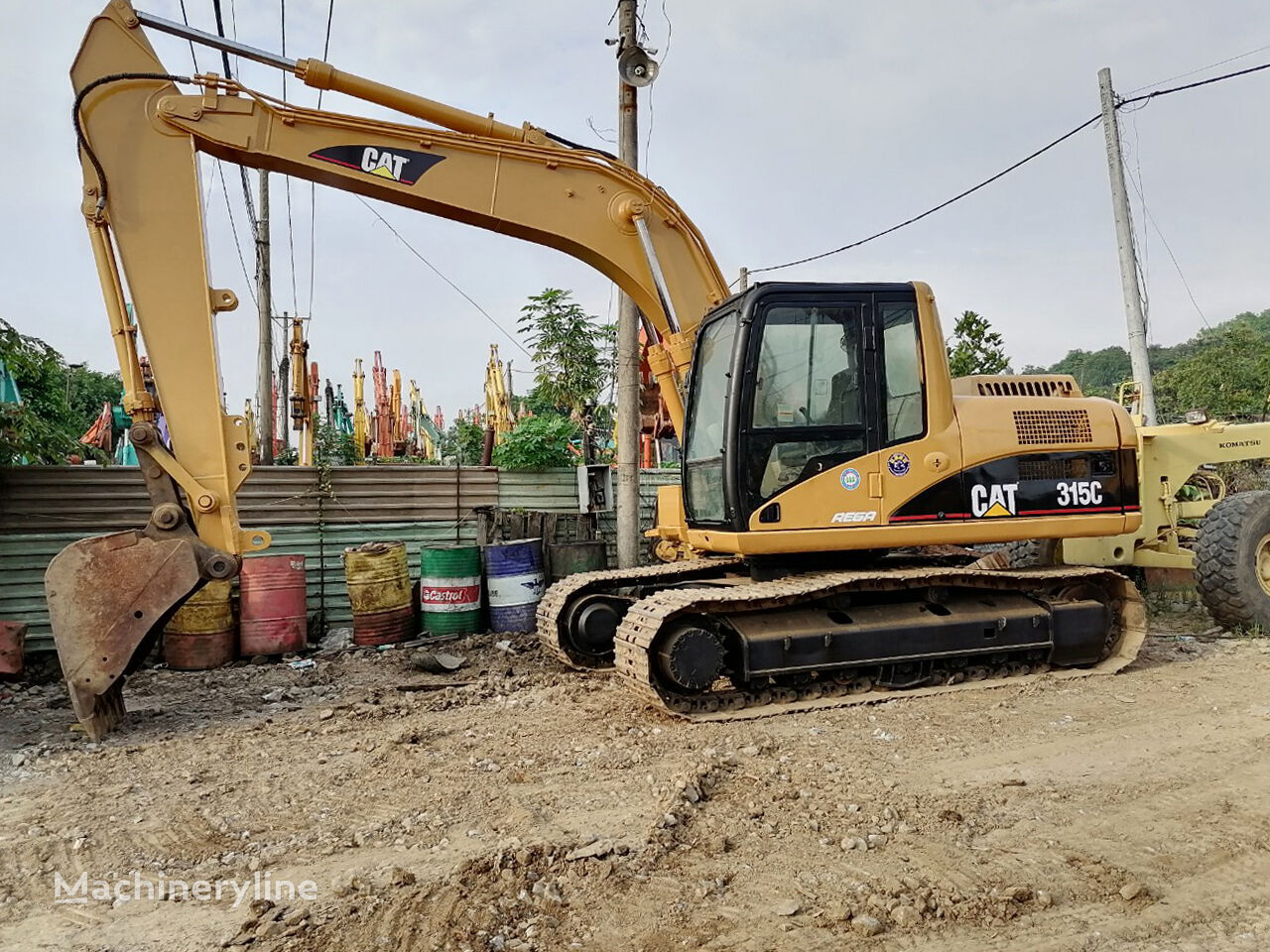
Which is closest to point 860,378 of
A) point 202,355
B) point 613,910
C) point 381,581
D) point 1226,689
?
point 1226,689

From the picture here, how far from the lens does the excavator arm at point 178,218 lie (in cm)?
483

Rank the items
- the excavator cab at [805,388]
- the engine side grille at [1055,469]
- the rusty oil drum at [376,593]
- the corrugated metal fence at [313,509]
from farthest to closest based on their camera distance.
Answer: the rusty oil drum at [376,593], the corrugated metal fence at [313,509], the engine side grille at [1055,469], the excavator cab at [805,388]

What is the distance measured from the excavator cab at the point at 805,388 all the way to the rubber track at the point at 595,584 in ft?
2.90

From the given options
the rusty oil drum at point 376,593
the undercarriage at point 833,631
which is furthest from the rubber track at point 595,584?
the rusty oil drum at point 376,593

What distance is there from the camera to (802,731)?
15.5 feet

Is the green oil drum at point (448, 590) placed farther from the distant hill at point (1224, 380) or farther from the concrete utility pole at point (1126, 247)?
the distant hill at point (1224, 380)

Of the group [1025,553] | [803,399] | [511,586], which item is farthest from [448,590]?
[1025,553]

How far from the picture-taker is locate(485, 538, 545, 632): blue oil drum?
25.6ft

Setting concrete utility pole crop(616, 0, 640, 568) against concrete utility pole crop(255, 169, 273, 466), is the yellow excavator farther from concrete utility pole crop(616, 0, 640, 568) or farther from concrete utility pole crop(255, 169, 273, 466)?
concrete utility pole crop(255, 169, 273, 466)

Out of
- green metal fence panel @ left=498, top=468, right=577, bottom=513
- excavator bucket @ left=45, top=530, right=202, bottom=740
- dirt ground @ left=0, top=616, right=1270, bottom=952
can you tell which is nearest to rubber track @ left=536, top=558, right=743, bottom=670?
dirt ground @ left=0, top=616, right=1270, bottom=952

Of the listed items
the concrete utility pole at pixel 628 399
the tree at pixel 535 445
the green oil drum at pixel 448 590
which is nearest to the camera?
the green oil drum at pixel 448 590

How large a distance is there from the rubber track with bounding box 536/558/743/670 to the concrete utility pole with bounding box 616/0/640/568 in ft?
5.97

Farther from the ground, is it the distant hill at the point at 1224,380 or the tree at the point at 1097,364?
the tree at the point at 1097,364

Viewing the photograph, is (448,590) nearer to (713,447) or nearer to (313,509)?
(313,509)
